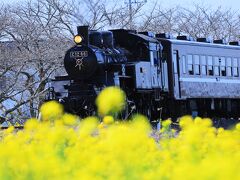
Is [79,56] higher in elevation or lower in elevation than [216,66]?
higher

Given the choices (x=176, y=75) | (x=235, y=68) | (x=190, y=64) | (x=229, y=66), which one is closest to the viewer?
(x=176, y=75)

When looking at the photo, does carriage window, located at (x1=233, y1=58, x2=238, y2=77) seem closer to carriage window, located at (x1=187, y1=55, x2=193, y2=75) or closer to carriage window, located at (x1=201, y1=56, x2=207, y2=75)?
carriage window, located at (x1=201, y1=56, x2=207, y2=75)

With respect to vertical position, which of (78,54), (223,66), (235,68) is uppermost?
(78,54)

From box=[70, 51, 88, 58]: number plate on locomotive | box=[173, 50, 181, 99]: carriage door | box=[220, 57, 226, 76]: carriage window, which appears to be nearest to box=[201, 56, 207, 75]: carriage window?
box=[220, 57, 226, 76]: carriage window

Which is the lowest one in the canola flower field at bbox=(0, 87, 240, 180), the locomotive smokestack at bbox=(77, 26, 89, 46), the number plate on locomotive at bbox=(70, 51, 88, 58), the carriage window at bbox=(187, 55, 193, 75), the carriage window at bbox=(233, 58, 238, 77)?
the carriage window at bbox=(233, 58, 238, 77)

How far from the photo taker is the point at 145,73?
1694cm

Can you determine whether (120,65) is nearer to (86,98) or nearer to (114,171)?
(86,98)

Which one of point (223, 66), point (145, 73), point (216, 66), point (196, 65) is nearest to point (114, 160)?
point (145, 73)

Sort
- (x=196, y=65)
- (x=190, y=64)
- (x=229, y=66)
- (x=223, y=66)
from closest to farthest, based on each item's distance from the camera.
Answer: (x=190, y=64) < (x=196, y=65) < (x=223, y=66) < (x=229, y=66)

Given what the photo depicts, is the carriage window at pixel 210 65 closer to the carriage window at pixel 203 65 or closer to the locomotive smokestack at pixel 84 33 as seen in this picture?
the carriage window at pixel 203 65

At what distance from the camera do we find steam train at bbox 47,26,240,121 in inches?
651

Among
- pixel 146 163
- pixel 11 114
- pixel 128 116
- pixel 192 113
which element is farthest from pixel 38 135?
pixel 11 114

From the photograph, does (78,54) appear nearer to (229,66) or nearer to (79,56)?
(79,56)

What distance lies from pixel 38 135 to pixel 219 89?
1697 centimetres
